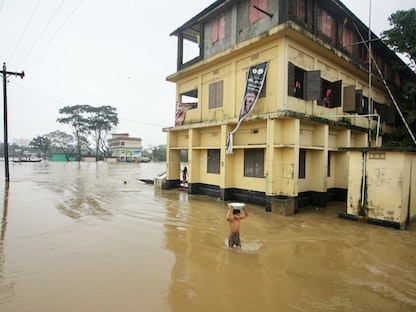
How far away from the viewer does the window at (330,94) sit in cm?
1257

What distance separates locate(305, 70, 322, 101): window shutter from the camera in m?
11.0

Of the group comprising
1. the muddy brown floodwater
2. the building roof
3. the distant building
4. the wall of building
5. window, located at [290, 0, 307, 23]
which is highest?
the building roof

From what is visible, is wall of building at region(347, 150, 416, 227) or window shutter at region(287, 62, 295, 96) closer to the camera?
wall of building at region(347, 150, 416, 227)

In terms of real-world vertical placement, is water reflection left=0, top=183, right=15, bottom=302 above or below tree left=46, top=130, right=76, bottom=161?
below

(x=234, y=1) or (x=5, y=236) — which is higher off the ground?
(x=234, y=1)

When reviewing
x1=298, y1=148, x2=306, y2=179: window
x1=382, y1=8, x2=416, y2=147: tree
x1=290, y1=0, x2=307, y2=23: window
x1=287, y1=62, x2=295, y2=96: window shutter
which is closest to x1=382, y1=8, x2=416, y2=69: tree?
x1=382, y1=8, x2=416, y2=147: tree

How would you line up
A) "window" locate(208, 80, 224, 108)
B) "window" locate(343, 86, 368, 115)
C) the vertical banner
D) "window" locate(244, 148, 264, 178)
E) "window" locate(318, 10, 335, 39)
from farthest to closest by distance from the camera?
"window" locate(208, 80, 224, 108) < "window" locate(343, 86, 368, 115) < "window" locate(318, 10, 335, 39) < "window" locate(244, 148, 264, 178) < the vertical banner

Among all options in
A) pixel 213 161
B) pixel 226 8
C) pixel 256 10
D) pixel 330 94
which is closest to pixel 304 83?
pixel 330 94

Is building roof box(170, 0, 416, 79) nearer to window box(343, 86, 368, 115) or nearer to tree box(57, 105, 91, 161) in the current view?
window box(343, 86, 368, 115)

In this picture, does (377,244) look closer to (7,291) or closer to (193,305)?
(193,305)

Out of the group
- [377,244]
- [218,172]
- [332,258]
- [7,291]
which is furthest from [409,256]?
[218,172]

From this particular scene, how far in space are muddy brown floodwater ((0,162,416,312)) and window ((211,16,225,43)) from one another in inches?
384

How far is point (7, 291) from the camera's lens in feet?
13.8

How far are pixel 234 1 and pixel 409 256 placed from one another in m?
12.6
